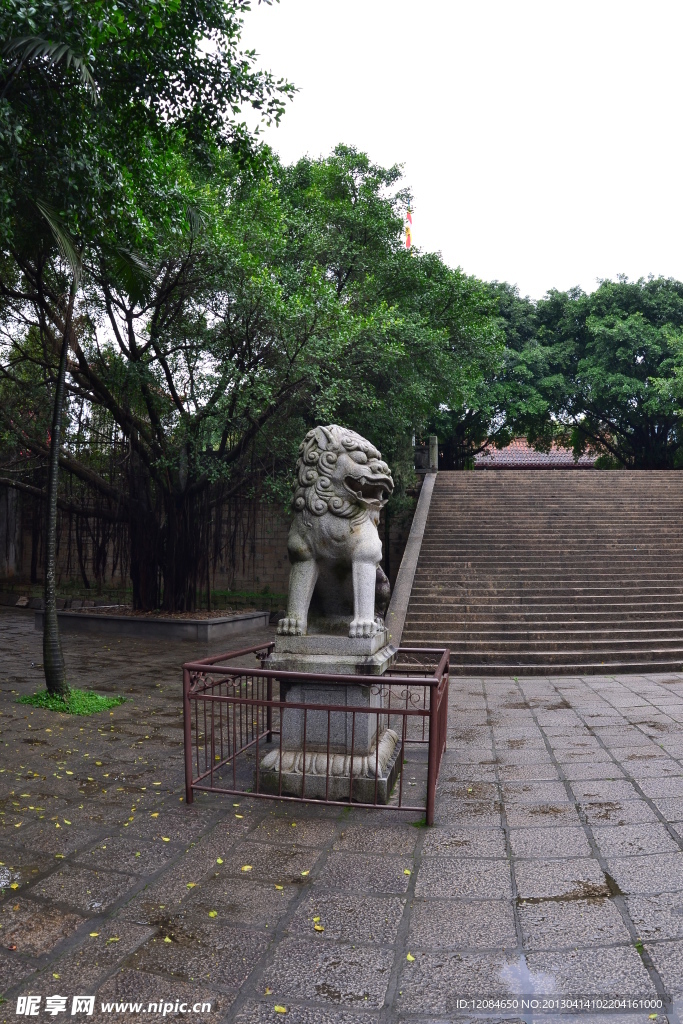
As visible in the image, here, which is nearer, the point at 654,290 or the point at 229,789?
the point at 229,789

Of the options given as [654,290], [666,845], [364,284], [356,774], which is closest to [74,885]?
[356,774]

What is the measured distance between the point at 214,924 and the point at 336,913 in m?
0.44

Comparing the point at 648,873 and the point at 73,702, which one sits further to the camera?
the point at 73,702

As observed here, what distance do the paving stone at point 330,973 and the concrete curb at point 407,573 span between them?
493 centimetres

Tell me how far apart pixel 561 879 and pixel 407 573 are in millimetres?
8089

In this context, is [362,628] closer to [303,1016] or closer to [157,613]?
[303,1016]

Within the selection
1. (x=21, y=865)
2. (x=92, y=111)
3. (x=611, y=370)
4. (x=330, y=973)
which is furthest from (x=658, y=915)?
(x=611, y=370)

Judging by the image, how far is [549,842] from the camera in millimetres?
3238

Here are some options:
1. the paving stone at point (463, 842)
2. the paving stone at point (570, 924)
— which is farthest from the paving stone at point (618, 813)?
the paving stone at point (570, 924)

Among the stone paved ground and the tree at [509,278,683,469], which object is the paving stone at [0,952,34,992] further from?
the tree at [509,278,683,469]

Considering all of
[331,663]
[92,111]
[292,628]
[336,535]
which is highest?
[92,111]

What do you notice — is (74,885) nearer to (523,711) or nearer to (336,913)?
(336,913)

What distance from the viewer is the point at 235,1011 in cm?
206

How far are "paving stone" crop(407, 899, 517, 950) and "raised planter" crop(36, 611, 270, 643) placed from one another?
8.33 meters
